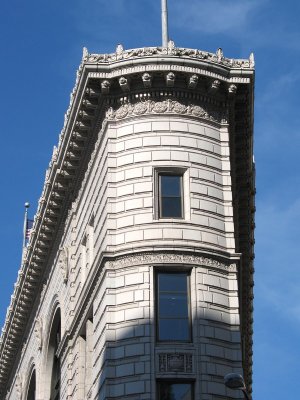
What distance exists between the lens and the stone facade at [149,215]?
32.7 meters

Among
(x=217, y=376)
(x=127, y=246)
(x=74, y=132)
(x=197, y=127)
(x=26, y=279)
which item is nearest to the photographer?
(x=217, y=376)

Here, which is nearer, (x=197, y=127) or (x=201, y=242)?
(x=201, y=242)

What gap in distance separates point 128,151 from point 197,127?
2.82m

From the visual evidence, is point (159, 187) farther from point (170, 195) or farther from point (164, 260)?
point (164, 260)

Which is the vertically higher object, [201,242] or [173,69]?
[173,69]

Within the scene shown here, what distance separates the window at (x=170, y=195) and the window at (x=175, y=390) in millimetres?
→ 6224

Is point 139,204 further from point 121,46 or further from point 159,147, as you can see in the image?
point 121,46

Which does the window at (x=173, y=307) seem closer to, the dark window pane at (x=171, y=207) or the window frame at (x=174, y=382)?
the window frame at (x=174, y=382)

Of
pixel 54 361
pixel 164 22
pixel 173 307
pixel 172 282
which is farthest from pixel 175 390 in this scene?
pixel 54 361

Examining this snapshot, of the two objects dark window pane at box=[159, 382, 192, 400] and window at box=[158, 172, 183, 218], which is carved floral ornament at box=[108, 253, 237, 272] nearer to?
window at box=[158, 172, 183, 218]

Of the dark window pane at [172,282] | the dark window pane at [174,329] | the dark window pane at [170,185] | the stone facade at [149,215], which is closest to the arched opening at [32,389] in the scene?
the stone facade at [149,215]

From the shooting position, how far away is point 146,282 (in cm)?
3353

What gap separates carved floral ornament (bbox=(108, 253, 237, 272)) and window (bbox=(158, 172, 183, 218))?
1.74 meters

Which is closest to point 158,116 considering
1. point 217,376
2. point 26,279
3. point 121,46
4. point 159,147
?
point 159,147
